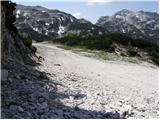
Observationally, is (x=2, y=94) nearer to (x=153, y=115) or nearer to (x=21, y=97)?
(x=21, y=97)

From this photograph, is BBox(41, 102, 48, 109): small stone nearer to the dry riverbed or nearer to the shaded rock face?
the dry riverbed

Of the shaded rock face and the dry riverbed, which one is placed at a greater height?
the shaded rock face

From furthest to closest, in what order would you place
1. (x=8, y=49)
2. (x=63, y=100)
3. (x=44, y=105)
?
1. (x=8, y=49)
2. (x=63, y=100)
3. (x=44, y=105)

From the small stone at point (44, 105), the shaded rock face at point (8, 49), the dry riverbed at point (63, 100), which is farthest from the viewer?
the shaded rock face at point (8, 49)

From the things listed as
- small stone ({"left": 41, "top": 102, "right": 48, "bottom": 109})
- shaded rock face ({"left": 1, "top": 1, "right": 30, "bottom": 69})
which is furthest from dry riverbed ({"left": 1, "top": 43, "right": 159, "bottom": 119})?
shaded rock face ({"left": 1, "top": 1, "right": 30, "bottom": 69})

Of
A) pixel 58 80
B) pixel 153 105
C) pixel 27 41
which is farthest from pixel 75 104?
pixel 27 41

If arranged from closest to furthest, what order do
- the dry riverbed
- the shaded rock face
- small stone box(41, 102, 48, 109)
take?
1. the dry riverbed
2. small stone box(41, 102, 48, 109)
3. the shaded rock face

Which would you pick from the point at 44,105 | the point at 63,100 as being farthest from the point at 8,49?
the point at 44,105

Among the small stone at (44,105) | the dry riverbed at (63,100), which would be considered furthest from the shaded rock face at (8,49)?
the small stone at (44,105)

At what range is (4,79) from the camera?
18.8 metres

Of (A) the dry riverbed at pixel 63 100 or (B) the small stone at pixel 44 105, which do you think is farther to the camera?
(B) the small stone at pixel 44 105

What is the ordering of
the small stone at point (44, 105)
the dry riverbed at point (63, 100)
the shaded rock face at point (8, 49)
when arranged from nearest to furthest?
the dry riverbed at point (63, 100)
the small stone at point (44, 105)
the shaded rock face at point (8, 49)

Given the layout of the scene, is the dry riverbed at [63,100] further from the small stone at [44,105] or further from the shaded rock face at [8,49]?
the shaded rock face at [8,49]

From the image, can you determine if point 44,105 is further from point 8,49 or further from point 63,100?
point 8,49
